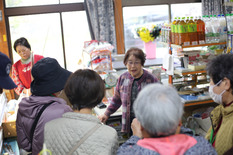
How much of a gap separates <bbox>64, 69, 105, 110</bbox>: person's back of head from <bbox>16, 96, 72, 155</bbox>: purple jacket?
25cm

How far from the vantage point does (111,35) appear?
6.14m

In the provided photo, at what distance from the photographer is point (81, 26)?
6297mm

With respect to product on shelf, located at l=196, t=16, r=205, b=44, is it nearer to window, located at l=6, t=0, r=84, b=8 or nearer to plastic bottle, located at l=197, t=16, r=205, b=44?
plastic bottle, located at l=197, t=16, r=205, b=44

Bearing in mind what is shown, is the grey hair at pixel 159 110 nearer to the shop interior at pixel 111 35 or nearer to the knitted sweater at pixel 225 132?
the knitted sweater at pixel 225 132

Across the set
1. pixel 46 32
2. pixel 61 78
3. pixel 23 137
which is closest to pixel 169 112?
pixel 61 78

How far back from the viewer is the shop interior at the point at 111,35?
416cm

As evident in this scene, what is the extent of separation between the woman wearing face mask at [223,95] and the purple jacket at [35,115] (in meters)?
0.99

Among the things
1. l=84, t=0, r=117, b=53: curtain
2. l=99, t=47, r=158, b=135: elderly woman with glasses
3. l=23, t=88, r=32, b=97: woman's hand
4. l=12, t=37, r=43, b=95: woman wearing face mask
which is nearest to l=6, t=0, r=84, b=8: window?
l=84, t=0, r=117, b=53: curtain

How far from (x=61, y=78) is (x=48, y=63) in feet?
0.46

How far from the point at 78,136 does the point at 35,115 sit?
523mm

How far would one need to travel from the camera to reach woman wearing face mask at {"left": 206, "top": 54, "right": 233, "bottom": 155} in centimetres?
183

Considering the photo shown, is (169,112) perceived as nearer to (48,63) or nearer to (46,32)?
(48,63)

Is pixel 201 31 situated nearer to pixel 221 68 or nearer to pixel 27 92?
pixel 221 68

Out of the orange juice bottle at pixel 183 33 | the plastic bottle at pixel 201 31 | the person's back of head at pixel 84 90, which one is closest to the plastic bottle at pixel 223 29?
the plastic bottle at pixel 201 31
